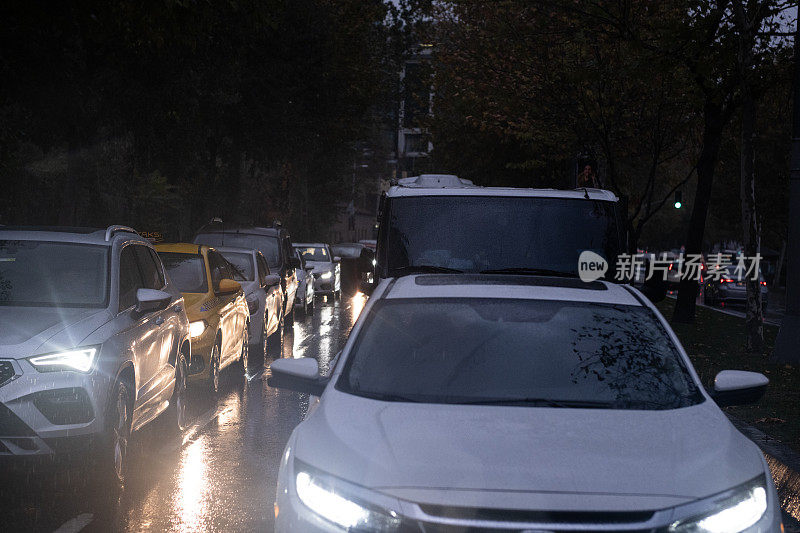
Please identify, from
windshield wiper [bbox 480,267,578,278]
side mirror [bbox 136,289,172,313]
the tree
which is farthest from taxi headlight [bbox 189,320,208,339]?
the tree

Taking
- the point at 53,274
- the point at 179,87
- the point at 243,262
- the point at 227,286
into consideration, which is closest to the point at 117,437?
the point at 53,274

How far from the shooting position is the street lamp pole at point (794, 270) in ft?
54.7

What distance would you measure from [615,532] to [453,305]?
81.4 inches

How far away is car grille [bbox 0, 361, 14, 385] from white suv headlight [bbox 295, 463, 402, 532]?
3.35 m

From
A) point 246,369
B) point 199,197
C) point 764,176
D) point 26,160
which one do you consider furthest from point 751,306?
point 764,176

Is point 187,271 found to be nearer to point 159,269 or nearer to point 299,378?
point 159,269

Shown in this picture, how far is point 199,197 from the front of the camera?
35.4 meters

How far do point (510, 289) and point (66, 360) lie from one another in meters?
3.11

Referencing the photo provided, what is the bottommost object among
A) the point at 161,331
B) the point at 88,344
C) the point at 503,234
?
the point at 161,331

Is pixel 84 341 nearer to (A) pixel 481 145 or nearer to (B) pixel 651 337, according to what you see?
(B) pixel 651 337

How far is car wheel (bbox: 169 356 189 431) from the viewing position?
978 cm

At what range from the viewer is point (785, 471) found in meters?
8.77

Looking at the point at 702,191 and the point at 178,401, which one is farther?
the point at 702,191

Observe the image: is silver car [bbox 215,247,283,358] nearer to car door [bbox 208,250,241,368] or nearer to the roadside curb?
car door [bbox 208,250,241,368]
